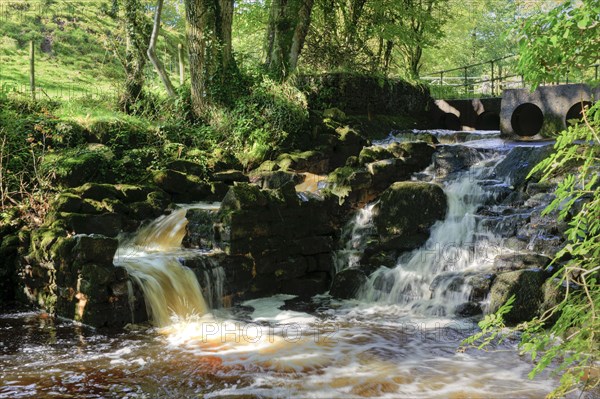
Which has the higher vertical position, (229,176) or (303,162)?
(303,162)

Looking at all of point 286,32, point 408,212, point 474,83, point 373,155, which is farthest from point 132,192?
point 474,83

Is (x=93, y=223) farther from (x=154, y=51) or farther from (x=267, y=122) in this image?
(x=154, y=51)

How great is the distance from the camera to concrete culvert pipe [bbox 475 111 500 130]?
19344 millimetres

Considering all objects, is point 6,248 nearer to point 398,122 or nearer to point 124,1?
point 124,1

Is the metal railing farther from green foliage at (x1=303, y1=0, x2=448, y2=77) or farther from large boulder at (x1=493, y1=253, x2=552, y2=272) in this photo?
large boulder at (x1=493, y1=253, x2=552, y2=272)

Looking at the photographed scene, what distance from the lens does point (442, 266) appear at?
9.59 meters

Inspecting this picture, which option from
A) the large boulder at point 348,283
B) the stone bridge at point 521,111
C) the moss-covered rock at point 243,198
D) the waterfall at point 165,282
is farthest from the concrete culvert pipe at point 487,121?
the waterfall at point 165,282

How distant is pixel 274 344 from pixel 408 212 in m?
4.51

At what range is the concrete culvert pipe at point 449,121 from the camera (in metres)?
19.3

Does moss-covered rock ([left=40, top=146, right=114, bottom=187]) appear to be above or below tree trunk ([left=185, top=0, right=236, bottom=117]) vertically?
below

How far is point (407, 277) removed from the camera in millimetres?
9398

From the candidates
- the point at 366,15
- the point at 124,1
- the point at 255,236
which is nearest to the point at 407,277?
the point at 255,236

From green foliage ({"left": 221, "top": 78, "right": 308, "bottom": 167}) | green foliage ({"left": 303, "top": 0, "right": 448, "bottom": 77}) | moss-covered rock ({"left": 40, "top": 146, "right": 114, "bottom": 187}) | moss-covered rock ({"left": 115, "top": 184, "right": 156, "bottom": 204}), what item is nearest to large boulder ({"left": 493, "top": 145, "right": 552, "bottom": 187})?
green foliage ({"left": 221, "top": 78, "right": 308, "bottom": 167})

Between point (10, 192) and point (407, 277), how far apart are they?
6.50 metres
